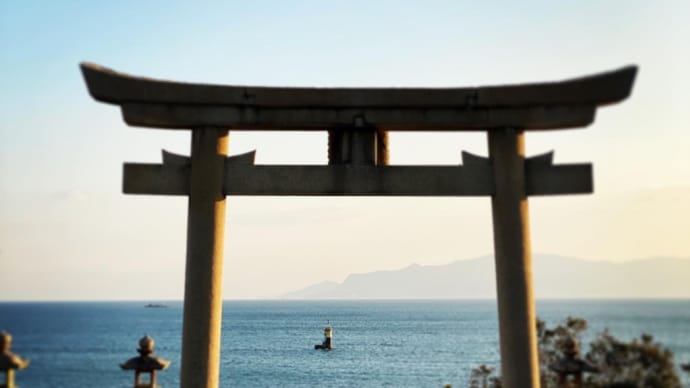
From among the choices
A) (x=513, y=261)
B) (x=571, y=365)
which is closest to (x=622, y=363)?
(x=571, y=365)

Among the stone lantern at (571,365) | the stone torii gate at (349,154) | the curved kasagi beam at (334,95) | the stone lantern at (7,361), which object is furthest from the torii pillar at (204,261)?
the stone lantern at (571,365)

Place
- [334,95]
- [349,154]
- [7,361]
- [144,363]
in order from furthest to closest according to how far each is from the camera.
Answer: [349,154], [334,95], [144,363], [7,361]

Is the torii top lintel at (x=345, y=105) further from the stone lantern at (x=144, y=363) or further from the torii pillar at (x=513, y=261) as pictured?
the stone lantern at (x=144, y=363)

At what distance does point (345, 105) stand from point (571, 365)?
12.1ft

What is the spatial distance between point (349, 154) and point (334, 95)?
0.67m

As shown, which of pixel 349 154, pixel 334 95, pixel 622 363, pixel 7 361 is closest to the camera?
pixel 7 361

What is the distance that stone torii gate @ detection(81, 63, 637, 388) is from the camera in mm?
5707

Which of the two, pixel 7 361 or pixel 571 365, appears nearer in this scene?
pixel 7 361

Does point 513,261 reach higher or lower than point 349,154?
lower

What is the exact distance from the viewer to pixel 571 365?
18.8 feet

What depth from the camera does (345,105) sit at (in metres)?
5.86

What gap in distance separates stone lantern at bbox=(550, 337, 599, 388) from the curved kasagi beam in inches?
104

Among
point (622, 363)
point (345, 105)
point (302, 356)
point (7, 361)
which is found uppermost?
point (345, 105)

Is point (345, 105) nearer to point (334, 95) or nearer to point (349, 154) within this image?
point (334, 95)
